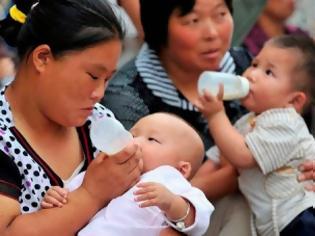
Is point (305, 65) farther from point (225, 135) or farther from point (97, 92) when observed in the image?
point (97, 92)

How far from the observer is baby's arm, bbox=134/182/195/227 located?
1.53 meters

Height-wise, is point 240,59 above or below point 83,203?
below

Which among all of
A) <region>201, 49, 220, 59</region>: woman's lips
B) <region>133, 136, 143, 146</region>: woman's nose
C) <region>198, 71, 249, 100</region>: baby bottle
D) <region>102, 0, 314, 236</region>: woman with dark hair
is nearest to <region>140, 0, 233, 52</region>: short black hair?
<region>102, 0, 314, 236</region>: woman with dark hair

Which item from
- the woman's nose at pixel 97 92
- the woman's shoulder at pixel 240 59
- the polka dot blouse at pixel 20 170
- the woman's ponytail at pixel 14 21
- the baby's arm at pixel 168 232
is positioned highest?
A: the woman's ponytail at pixel 14 21

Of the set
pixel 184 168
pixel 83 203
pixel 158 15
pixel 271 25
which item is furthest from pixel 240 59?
pixel 83 203

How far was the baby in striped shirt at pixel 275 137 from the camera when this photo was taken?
74.9 inches

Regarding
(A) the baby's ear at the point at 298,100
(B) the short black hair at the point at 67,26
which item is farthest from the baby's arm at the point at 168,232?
(A) the baby's ear at the point at 298,100

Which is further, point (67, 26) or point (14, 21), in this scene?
point (14, 21)

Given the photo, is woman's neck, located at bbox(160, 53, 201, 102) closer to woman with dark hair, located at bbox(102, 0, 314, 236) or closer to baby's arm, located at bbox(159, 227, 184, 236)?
woman with dark hair, located at bbox(102, 0, 314, 236)

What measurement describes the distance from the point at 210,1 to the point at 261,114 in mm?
345

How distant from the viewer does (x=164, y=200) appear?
1543 millimetres

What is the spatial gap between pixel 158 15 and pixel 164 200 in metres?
0.74

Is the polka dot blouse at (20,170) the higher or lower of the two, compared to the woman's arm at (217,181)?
higher

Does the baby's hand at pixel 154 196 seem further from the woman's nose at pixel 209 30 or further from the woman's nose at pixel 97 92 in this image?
the woman's nose at pixel 209 30
